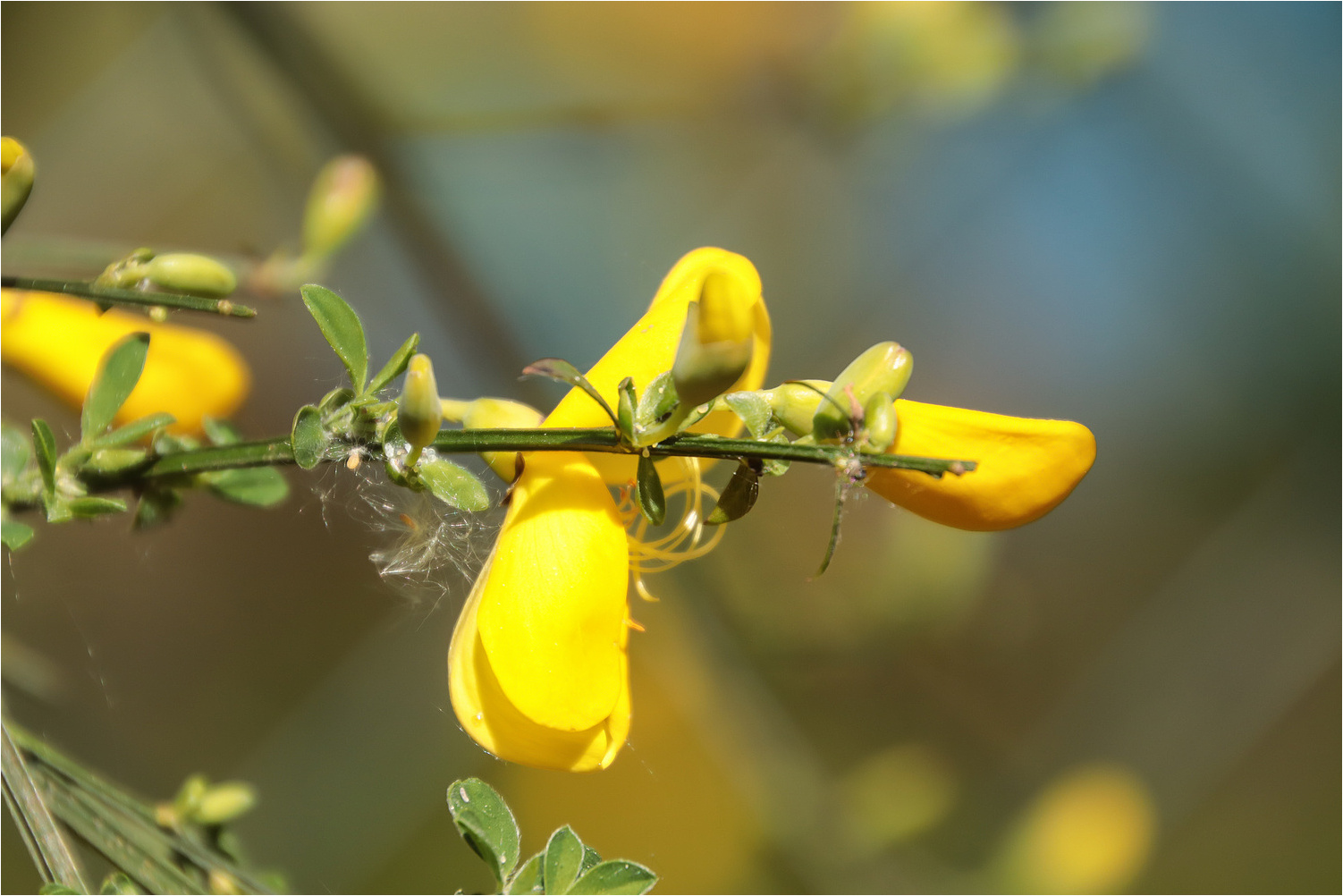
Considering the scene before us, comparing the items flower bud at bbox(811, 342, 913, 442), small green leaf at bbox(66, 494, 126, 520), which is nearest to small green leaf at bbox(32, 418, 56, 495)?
small green leaf at bbox(66, 494, 126, 520)

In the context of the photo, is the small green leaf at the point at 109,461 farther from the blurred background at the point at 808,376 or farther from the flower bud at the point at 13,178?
the blurred background at the point at 808,376

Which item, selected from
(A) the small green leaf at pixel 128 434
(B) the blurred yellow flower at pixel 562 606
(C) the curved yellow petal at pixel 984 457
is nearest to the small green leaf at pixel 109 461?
(A) the small green leaf at pixel 128 434

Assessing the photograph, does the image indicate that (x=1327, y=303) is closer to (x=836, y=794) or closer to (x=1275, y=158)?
→ (x=1275, y=158)

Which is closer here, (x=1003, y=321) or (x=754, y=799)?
(x=754, y=799)

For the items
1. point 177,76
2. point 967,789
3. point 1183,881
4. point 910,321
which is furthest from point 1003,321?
point 177,76

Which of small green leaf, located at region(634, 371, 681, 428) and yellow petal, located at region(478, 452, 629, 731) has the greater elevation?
small green leaf, located at region(634, 371, 681, 428)

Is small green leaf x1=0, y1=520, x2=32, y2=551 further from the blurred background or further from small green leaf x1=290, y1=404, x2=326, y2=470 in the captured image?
the blurred background
